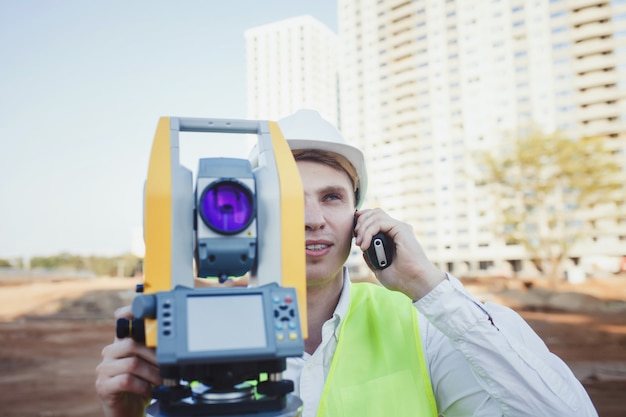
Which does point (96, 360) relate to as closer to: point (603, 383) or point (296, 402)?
point (603, 383)

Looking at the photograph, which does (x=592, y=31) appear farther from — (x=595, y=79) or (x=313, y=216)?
(x=313, y=216)

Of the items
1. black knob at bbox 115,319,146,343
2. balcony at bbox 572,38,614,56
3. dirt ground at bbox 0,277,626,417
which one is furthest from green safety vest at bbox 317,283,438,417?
balcony at bbox 572,38,614,56

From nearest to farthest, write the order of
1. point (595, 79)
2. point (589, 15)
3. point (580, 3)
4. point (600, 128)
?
point (600, 128)
point (595, 79)
point (589, 15)
point (580, 3)

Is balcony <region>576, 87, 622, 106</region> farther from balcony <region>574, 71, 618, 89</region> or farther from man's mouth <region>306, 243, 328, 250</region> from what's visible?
man's mouth <region>306, 243, 328, 250</region>

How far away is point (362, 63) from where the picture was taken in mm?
80375

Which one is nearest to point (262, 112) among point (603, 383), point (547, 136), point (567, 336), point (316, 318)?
point (547, 136)

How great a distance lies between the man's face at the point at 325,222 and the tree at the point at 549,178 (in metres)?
29.1

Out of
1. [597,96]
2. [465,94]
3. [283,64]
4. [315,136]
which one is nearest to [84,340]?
[315,136]

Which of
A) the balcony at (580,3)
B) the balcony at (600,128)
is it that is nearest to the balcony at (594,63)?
the balcony at (600,128)

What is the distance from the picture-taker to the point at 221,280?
4.57 ft

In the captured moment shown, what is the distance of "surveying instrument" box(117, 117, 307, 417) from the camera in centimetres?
118

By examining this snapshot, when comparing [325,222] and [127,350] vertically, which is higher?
[325,222]

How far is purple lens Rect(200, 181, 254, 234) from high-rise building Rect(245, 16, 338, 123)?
93.4 metres

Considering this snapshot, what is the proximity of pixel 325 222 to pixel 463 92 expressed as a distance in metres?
70.1
